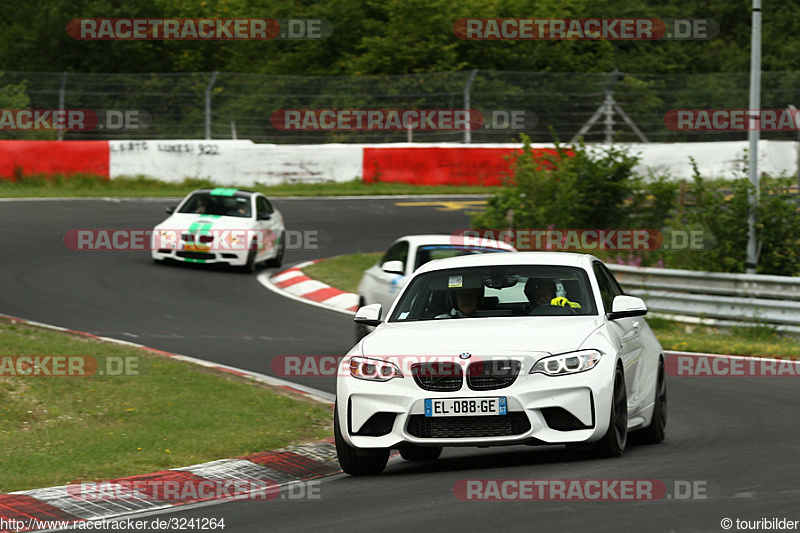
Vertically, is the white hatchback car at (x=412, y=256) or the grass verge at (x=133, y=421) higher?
the white hatchback car at (x=412, y=256)

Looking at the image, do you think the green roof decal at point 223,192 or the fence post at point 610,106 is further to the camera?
the fence post at point 610,106

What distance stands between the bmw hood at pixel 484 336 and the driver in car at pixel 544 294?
0.30 metres

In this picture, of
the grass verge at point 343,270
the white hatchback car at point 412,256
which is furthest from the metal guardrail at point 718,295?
the grass verge at point 343,270

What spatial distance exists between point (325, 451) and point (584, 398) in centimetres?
235

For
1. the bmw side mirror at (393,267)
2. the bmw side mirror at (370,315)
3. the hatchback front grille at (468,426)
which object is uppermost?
the bmw side mirror at (370,315)

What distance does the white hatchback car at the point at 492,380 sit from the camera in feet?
26.2

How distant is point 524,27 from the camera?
47.0 metres

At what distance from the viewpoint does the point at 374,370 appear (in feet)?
27.1

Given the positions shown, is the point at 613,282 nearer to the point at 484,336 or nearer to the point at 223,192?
the point at 484,336

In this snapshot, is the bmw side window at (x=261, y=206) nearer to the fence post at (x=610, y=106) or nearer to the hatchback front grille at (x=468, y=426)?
the fence post at (x=610, y=106)

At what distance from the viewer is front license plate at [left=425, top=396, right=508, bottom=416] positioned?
26.1ft

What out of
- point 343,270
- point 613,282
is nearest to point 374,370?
point 613,282

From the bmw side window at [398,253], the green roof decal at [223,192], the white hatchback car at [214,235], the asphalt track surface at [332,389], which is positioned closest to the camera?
the asphalt track surface at [332,389]

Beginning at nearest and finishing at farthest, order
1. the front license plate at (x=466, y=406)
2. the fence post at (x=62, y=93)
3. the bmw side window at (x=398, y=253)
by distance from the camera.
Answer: the front license plate at (x=466, y=406) → the bmw side window at (x=398, y=253) → the fence post at (x=62, y=93)
